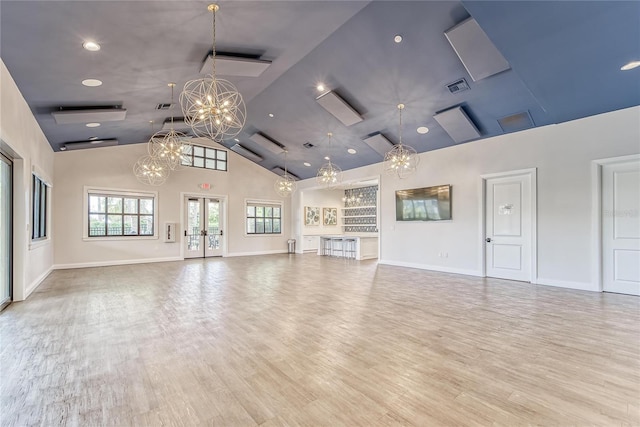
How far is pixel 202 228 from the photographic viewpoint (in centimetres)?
1084

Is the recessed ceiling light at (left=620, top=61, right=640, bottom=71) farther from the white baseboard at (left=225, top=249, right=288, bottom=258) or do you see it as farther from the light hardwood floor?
the white baseboard at (left=225, top=249, right=288, bottom=258)

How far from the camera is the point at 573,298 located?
4.91 m

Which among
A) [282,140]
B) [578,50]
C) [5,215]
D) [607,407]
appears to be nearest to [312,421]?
[607,407]

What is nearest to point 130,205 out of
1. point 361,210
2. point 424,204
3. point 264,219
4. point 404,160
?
point 264,219

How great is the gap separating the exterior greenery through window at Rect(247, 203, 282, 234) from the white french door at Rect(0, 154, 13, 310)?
7413 millimetres

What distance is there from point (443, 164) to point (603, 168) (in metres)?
3.02

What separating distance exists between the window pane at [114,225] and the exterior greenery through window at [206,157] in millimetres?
2614

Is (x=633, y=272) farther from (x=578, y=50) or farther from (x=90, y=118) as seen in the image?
(x=90, y=118)

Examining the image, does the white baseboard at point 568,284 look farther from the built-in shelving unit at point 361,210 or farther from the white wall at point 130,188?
the white wall at point 130,188

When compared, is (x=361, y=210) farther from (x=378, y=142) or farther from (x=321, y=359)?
(x=321, y=359)

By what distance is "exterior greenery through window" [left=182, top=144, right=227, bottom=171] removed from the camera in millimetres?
10555

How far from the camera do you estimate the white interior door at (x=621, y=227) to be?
511 cm

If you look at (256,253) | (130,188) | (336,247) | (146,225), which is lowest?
(256,253)

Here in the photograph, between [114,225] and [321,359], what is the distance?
8.87 m
